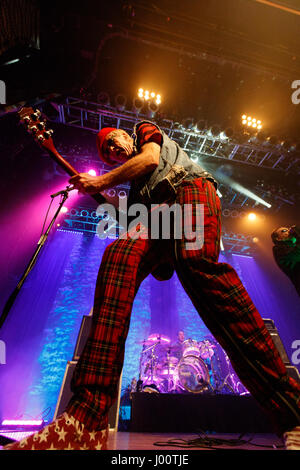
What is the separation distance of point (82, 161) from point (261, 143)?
646cm

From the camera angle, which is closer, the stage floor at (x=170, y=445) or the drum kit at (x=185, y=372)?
the stage floor at (x=170, y=445)

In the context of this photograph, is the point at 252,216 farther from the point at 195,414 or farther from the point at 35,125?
the point at 35,125

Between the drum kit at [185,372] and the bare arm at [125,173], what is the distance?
422 cm

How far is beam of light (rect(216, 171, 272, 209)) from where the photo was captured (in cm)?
846

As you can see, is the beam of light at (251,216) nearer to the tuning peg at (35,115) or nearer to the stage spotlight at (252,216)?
the stage spotlight at (252,216)

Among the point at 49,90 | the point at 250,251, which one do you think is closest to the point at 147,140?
the point at 49,90

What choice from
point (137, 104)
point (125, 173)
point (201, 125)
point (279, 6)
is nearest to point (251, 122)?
point (201, 125)

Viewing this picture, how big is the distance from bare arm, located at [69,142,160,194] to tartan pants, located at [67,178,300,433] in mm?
305

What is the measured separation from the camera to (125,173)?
4.21ft

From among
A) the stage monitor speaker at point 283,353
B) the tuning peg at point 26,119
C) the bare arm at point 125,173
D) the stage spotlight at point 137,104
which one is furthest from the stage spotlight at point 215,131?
the bare arm at point 125,173

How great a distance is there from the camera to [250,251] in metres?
12.4

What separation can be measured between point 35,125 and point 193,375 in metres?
5.56

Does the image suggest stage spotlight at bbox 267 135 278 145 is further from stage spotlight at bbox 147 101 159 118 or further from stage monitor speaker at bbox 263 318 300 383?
stage monitor speaker at bbox 263 318 300 383

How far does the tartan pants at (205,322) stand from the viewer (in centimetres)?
80
